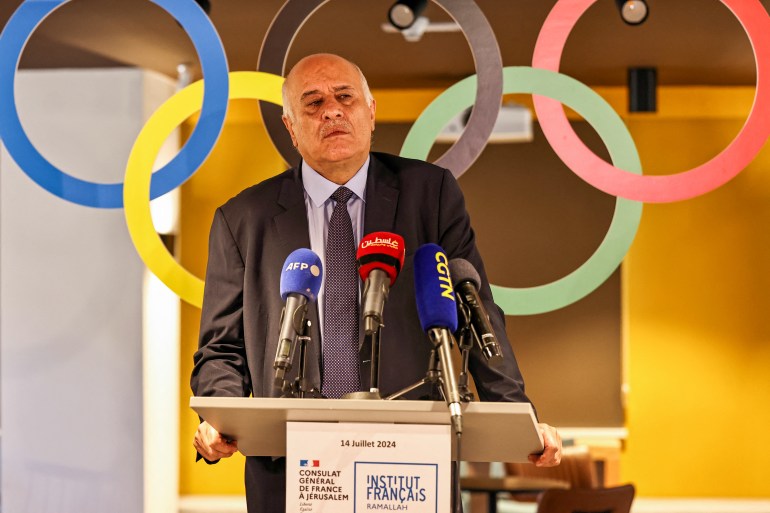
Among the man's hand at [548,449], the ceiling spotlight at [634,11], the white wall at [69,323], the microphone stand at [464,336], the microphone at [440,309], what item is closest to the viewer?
the microphone at [440,309]

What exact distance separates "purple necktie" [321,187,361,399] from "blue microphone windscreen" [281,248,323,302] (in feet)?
1.52

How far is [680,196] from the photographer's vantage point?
133 inches

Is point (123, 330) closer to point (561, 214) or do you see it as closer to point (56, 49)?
point (56, 49)

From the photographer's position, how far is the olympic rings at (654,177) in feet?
10.9

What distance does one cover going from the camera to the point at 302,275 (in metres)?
1.82

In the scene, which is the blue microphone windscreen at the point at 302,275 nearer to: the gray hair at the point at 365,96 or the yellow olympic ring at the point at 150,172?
the gray hair at the point at 365,96

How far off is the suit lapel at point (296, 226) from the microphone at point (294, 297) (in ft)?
1.38

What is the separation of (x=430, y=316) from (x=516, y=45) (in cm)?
430

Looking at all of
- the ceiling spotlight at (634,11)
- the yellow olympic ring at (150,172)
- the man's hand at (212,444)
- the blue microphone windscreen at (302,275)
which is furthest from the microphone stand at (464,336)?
the ceiling spotlight at (634,11)

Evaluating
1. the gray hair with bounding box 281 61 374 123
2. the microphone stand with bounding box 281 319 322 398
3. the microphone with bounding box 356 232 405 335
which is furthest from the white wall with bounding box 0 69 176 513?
the microphone with bounding box 356 232 405 335

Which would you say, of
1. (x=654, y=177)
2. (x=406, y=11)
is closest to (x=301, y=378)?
(x=654, y=177)

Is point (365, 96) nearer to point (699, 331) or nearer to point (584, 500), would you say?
point (584, 500)

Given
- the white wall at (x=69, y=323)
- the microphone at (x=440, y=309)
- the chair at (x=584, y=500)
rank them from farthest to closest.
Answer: the white wall at (x=69, y=323), the chair at (x=584, y=500), the microphone at (x=440, y=309)

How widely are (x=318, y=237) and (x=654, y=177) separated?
1483 mm
